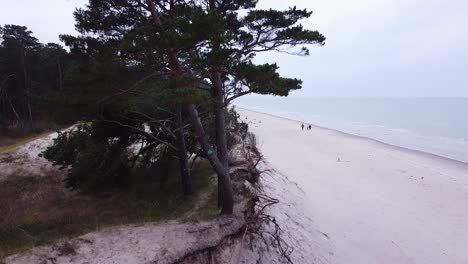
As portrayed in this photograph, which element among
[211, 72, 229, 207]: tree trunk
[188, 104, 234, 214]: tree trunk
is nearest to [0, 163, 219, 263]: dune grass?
[188, 104, 234, 214]: tree trunk

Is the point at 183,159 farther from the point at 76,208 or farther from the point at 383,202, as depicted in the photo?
the point at 383,202

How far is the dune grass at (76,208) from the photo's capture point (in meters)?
7.74

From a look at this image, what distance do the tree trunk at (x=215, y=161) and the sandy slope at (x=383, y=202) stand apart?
12.0ft

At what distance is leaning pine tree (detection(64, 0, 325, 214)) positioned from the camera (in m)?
5.73

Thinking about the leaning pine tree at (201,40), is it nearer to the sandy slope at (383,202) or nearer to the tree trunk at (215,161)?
the tree trunk at (215,161)

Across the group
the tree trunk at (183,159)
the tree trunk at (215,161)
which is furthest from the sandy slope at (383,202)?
the tree trunk at (183,159)

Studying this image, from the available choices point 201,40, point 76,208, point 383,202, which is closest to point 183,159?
point 76,208

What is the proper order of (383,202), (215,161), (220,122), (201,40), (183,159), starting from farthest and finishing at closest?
(383,202), (183,159), (220,122), (215,161), (201,40)

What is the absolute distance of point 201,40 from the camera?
5922 mm

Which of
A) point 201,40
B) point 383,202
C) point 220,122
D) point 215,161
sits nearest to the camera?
point 201,40

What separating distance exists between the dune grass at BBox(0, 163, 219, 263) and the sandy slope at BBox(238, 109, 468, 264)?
486 cm

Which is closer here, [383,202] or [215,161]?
[215,161]

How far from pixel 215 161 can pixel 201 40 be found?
3413 millimetres

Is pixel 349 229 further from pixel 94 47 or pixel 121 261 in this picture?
pixel 94 47
